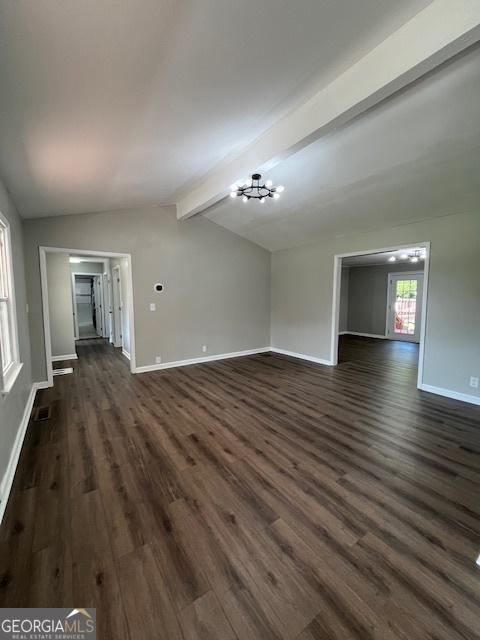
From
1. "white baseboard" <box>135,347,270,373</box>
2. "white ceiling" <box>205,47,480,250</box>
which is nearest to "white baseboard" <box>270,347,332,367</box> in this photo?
"white baseboard" <box>135,347,270,373</box>

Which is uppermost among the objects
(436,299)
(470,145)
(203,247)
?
(470,145)

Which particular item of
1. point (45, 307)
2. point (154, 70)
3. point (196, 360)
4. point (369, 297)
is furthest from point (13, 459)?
point (369, 297)

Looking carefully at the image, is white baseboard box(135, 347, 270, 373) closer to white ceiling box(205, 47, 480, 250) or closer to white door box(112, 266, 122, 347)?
white door box(112, 266, 122, 347)

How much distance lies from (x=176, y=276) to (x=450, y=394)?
4863 millimetres

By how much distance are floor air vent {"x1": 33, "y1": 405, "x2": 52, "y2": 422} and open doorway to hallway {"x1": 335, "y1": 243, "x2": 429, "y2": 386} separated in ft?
19.1

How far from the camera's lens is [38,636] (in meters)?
Answer: 1.20

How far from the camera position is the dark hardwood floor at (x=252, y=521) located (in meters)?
1.29

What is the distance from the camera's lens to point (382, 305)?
8.83 m

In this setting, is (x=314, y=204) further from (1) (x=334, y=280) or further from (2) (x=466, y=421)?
(2) (x=466, y=421)

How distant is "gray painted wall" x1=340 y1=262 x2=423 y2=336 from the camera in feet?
28.8

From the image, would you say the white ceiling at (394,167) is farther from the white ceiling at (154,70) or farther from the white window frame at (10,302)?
the white window frame at (10,302)

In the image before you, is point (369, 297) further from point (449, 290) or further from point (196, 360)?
point (196, 360)

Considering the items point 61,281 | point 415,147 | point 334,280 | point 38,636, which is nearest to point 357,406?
point 334,280

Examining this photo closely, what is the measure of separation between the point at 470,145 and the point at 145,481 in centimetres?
415
